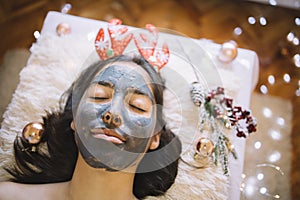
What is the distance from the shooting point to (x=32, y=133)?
1406 mm

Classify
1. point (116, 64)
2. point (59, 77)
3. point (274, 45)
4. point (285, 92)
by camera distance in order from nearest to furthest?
point (116, 64) < point (59, 77) < point (285, 92) < point (274, 45)

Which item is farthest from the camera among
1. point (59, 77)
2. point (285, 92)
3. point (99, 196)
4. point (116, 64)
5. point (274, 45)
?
point (274, 45)

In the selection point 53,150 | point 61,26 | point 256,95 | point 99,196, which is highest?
point 61,26

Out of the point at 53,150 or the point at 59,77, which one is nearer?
the point at 53,150

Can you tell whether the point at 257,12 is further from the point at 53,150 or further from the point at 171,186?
the point at 53,150

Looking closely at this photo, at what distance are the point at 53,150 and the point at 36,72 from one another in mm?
337

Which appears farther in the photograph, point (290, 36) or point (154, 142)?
point (290, 36)

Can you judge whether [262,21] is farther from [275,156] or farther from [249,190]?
[249,190]

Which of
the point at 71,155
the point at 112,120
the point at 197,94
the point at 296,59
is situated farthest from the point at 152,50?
the point at 296,59

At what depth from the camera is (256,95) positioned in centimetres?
167

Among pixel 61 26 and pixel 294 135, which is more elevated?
pixel 61 26

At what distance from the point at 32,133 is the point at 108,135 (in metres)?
0.28

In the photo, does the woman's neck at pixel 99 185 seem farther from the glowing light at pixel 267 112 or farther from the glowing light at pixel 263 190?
the glowing light at pixel 267 112

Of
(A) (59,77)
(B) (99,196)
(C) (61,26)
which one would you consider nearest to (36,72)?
(A) (59,77)
